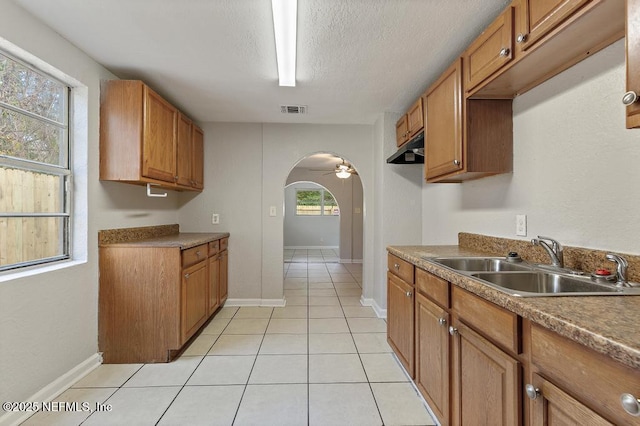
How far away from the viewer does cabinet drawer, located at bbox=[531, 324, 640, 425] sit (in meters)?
0.62

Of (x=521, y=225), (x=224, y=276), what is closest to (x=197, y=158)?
(x=224, y=276)

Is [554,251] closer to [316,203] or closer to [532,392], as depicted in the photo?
[532,392]

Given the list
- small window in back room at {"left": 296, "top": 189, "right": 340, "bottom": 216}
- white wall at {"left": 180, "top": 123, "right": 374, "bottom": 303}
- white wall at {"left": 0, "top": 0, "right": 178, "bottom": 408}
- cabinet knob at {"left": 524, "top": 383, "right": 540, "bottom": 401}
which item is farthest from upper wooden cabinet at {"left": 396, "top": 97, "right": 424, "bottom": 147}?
small window in back room at {"left": 296, "top": 189, "right": 340, "bottom": 216}

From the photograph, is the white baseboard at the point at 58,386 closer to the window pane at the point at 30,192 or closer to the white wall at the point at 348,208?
the window pane at the point at 30,192

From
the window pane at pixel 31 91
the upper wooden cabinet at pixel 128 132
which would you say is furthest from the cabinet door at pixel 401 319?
the window pane at pixel 31 91

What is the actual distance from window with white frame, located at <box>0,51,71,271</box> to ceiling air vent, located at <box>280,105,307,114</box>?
1777 millimetres

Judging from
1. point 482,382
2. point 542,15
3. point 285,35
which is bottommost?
point 482,382

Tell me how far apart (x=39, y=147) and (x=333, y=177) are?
5.88 meters

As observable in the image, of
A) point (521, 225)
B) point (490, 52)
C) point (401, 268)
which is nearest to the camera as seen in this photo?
point (490, 52)

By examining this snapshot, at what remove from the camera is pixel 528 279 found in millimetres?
1415

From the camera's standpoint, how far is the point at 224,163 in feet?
11.9

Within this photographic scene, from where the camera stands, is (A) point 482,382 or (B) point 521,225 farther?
(B) point 521,225

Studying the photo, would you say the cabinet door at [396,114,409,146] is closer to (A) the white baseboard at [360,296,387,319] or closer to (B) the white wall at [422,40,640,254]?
(B) the white wall at [422,40,640,254]

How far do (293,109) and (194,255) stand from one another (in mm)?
1802
